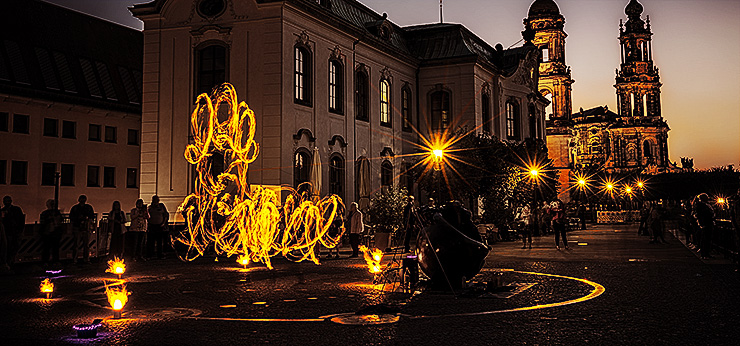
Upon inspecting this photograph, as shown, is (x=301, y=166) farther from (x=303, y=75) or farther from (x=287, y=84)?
(x=303, y=75)

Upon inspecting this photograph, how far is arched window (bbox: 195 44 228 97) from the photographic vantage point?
27297 mm

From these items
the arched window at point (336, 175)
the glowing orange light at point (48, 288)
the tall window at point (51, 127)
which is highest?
the tall window at point (51, 127)

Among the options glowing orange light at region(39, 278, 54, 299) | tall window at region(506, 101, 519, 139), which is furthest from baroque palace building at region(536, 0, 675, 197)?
glowing orange light at region(39, 278, 54, 299)

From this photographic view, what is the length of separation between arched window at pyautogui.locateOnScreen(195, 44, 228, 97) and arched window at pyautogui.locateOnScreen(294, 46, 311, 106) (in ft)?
9.37

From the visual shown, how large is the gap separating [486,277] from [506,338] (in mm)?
6880

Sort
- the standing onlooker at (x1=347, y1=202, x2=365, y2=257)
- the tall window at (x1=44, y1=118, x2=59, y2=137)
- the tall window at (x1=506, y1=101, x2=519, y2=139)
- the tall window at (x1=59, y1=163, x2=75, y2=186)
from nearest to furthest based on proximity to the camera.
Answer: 1. the standing onlooker at (x1=347, y1=202, x2=365, y2=257)
2. the tall window at (x1=44, y1=118, x2=59, y2=137)
3. the tall window at (x1=59, y1=163, x2=75, y2=186)
4. the tall window at (x1=506, y1=101, x2=519, y2=139)

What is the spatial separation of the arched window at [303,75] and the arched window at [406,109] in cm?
1007

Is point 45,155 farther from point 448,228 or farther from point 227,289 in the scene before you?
point 448,228

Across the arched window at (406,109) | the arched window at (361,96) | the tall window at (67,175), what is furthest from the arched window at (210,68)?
the tall window at (67,175)

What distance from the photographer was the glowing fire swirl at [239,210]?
2025cm

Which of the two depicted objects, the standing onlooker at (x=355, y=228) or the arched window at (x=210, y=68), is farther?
the arched window at (x=210, y=68)

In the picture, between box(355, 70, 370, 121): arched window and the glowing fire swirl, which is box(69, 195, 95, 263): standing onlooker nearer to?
the glowing fire swirl

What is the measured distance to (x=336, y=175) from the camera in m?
30.6

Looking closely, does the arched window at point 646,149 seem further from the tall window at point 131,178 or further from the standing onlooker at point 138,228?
the standing onlooker at point 138,228
